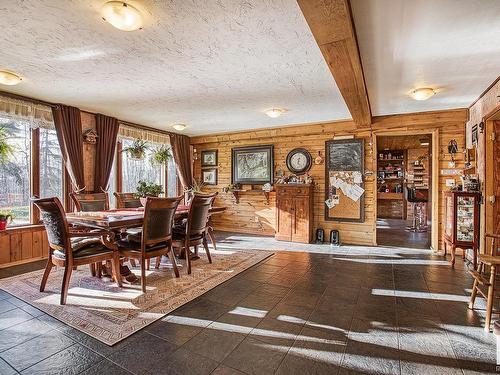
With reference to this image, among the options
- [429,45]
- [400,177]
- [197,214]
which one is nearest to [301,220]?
[197,214]

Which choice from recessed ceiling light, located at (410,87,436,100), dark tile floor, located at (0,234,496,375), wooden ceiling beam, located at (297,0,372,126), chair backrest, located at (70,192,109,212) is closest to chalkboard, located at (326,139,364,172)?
recessed ceiling light, located at (410,87,436,100)

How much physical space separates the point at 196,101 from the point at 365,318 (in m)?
3.52

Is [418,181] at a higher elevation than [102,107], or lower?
lower

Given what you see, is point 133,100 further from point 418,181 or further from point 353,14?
point 418,181

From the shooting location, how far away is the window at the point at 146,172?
5.51 m

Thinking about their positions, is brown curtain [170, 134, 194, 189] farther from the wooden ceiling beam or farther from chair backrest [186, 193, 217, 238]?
the wooden ceiling beam

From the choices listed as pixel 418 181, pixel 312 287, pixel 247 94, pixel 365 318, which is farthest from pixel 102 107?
pixel 418 181

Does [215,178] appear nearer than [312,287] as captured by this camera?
No

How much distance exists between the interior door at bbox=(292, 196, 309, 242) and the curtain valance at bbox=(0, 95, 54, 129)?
14.6 feet

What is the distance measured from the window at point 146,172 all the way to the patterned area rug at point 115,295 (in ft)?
7.66

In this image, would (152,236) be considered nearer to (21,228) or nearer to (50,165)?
(21,228)

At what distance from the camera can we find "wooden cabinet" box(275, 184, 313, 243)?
527 cm

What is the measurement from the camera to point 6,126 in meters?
3.83

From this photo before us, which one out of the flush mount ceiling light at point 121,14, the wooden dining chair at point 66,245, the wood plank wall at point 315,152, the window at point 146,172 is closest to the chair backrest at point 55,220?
the wooden dining chair at point 66,245
